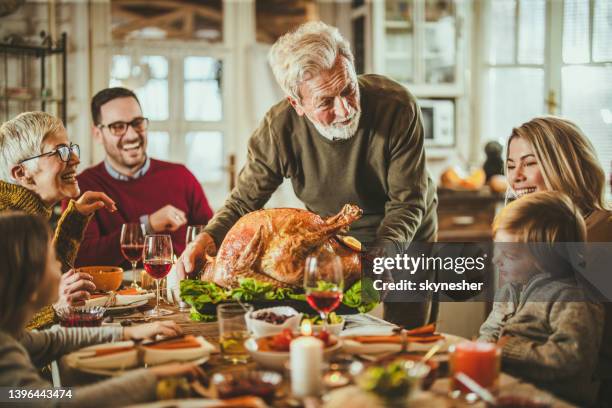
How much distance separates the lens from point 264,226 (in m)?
1.96

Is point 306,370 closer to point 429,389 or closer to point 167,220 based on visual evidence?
point 429,389

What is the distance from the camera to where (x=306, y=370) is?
119 centimetres

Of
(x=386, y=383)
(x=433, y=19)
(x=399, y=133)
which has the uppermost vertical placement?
(x=433, y=19)

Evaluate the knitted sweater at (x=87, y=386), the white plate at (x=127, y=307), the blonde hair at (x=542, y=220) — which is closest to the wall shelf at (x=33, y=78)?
the white plate at (x=127, y=307)

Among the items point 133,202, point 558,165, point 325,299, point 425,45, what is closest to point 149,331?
point 325,299

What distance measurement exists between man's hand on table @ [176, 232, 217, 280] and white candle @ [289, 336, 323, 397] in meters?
0.91

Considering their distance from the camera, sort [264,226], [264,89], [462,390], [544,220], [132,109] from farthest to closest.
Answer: [264,89] → [132,109] → [264,226] → [544,220] → [462,390]

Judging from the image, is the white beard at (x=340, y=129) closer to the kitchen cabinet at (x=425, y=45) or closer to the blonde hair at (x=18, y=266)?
the blonde hair at (x=18, y=266)

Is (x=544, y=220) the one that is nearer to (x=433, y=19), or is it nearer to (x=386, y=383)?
(x=386, y=383)

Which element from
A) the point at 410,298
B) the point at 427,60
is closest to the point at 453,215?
the point at 427,60

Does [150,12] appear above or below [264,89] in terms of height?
above

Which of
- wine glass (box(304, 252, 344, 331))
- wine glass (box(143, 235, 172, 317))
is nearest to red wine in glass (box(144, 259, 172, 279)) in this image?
wine glass (box(143, 235, 172, 317))

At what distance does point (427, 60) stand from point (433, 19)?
0.94 ft

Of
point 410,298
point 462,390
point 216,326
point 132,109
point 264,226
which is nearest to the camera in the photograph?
point 462,390
